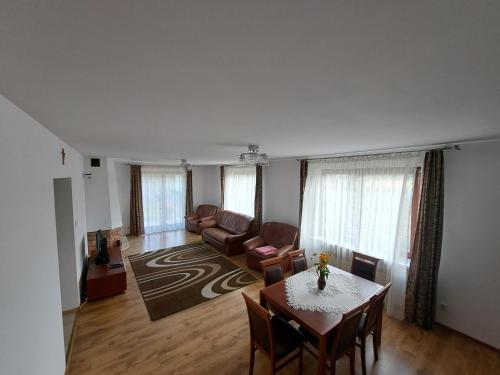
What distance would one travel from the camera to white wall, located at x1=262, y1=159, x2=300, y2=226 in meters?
4.73

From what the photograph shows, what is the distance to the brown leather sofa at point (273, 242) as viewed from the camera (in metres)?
4.30

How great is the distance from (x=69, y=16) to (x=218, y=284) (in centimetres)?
402

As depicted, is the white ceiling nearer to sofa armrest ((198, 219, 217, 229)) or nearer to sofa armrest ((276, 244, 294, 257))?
sofa armrest ((276, 244, 294, 257))

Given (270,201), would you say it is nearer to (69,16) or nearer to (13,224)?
(13,224)

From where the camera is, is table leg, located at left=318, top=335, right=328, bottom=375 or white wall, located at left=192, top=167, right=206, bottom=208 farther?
white wall, located at left=192, top=167, right=206, bottom=208

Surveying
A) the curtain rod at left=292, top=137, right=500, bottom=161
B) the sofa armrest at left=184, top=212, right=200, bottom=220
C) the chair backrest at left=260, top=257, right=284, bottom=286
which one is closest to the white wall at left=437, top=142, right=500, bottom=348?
the curtain rod at left=292, top=137, right=500, bottom=161

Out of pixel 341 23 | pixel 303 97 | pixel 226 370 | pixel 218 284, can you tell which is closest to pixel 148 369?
pixel 226 370

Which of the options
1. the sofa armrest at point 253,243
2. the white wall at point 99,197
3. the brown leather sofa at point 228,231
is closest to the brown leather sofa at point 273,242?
the sofa armrest at point 253,243

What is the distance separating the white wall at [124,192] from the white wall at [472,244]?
7518mm

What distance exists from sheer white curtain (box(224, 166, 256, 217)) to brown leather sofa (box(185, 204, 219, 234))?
54 centimetres

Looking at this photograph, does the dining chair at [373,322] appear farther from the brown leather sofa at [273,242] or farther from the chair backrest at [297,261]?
the brown leather sofa at [273,242]

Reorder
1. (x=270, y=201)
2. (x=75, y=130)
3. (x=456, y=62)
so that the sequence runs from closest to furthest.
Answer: (x=456, y=62) < (x=75, y=130) < (x=270, y=201)

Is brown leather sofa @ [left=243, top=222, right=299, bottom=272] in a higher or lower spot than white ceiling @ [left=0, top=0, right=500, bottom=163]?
lower

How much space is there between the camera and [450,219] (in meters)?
2.71
